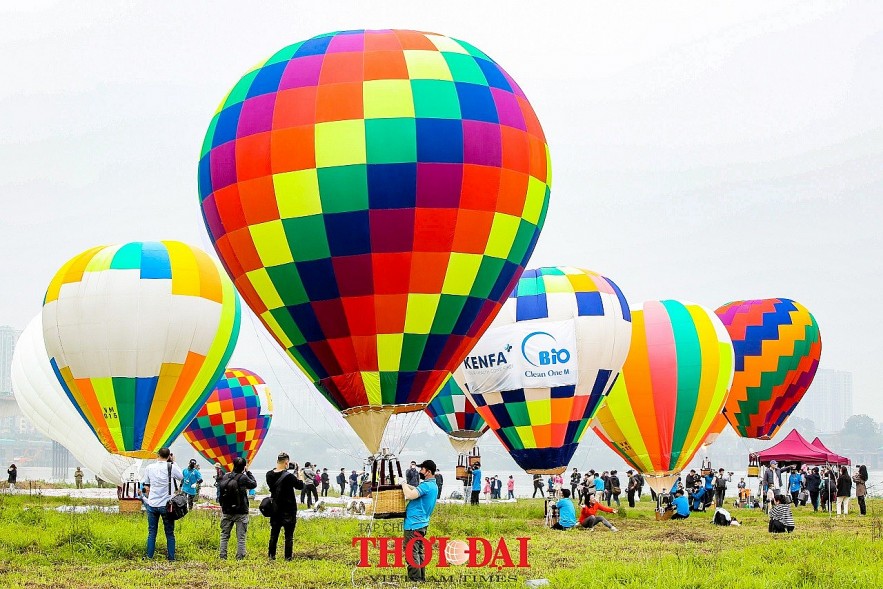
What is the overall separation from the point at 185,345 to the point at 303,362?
32.0 ft

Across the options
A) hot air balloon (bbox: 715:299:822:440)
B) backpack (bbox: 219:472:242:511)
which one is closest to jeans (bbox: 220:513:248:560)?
backpack (bbox: 219:472:242:511)

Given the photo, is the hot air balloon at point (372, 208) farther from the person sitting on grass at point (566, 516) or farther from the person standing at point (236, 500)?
the person sitting on grass at point (566, 516)

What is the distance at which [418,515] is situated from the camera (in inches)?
470

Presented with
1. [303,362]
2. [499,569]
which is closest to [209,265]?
[303,362]

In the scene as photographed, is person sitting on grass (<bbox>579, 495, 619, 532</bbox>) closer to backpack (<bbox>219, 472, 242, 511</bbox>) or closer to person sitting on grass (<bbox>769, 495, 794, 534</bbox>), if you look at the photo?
person sitting on grass (<bbox>769, 495, 794, 534</bbox>)

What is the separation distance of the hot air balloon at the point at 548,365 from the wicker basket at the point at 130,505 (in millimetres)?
7869

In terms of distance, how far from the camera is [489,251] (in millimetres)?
16234

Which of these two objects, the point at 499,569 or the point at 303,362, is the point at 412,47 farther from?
the point at 499,569

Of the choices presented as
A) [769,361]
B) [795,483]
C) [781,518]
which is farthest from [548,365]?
[769,361]

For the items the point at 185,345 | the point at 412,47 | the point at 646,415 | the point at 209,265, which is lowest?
the point at 646,415

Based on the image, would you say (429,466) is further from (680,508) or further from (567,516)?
(680,508)

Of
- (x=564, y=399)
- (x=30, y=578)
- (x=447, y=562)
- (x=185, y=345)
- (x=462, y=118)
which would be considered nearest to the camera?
(x=30, y=578)

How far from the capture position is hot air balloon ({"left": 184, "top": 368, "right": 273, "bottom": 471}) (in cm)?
3659

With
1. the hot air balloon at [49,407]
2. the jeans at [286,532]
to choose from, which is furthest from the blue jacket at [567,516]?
the hot air balloon at [49,407]
